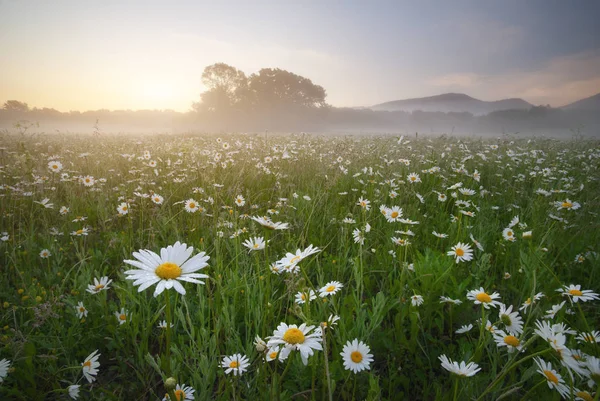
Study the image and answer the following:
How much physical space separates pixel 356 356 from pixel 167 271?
728 mm

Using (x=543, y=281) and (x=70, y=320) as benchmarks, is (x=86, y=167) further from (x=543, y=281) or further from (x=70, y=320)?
(x=543, y=281)

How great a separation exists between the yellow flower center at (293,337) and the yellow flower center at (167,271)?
1.24 feet

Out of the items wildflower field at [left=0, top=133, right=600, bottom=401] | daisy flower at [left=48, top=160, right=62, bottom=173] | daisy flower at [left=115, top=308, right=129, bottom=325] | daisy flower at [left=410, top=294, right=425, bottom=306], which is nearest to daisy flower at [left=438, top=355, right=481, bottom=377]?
wildflower field at [left=0, top=133, right=600, bottom=401]

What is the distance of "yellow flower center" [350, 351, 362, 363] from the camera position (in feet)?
3.63

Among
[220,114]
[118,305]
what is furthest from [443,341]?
[220,114]

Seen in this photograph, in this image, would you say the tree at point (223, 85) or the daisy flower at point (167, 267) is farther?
the tree at point (223, 85)

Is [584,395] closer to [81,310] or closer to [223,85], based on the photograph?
[81,310]

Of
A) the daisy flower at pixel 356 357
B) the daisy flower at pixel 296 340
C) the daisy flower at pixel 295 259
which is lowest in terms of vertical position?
the daisy flower at pixel 356 357

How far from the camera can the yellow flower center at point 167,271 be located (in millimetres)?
863

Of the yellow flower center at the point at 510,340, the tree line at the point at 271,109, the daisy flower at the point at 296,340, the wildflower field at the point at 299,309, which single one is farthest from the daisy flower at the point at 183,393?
the tree line at the point at 271,109

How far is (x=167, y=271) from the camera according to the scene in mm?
865

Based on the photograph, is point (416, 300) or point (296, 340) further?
point (416, 300)

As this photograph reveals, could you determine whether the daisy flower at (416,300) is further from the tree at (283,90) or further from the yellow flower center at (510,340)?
the tree at (283,90)

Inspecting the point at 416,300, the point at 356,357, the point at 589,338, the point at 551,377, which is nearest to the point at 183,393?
the point at 356,357
